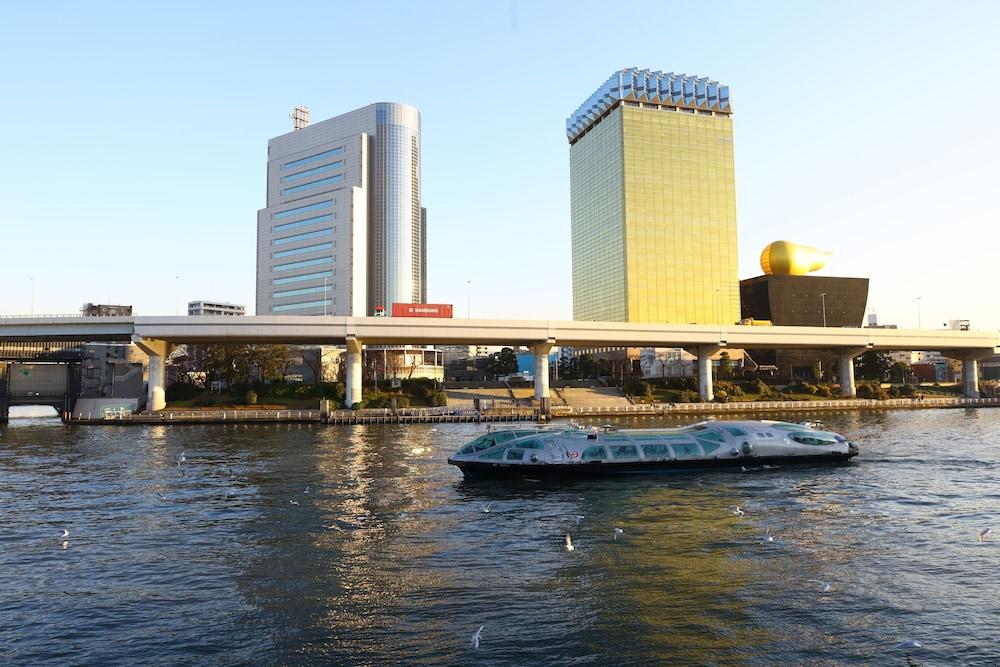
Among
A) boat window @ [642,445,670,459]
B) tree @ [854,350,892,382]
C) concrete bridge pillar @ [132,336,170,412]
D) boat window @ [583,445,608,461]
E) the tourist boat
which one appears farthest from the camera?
tree @ [854,350,892,382]

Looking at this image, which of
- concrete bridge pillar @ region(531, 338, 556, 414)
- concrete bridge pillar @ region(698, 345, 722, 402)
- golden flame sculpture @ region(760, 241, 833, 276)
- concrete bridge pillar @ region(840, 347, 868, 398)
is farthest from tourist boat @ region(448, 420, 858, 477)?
golden flame sculpture @ region(760, 241, 833, 276)

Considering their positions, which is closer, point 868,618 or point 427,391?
point 868,618

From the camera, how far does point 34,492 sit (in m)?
43.3

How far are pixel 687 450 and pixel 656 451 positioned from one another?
101 inches

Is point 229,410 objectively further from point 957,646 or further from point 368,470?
point 957,646

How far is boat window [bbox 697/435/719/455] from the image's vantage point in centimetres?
5194

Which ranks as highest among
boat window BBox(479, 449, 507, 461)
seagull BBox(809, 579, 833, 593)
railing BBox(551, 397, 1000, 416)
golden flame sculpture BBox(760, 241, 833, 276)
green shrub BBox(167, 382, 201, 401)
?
golden flame sculpture BBox(760, 241, 833, 276)

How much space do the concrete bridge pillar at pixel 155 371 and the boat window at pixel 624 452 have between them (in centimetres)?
8715

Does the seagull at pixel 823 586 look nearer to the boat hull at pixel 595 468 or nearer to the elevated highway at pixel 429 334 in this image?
the boat hull at pixel 595 468

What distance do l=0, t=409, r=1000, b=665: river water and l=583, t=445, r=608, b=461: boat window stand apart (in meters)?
2.40

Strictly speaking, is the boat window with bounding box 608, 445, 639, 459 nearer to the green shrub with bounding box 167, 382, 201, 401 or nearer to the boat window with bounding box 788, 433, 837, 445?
the boat window with bounding box 788, 433, 837, 445

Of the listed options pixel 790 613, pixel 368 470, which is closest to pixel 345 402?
pixel 368 470

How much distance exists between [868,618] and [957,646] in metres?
2.43

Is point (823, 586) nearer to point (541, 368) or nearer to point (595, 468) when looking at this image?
point (595, 468)
